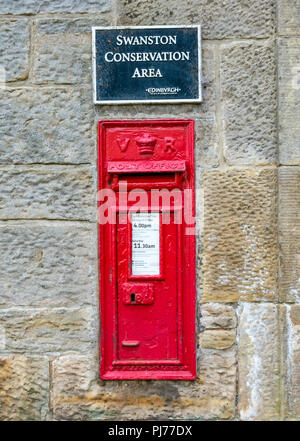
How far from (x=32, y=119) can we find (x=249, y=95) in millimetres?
1240

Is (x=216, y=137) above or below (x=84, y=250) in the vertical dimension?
above

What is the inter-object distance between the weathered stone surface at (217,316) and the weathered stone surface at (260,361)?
0.18ft

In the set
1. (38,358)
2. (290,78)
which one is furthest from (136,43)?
(38,358)

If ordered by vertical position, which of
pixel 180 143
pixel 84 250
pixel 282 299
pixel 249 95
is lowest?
pixel 282 299

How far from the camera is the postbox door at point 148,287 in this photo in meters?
2.44

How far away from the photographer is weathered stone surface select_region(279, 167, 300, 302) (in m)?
2.47

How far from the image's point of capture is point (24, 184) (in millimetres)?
2537

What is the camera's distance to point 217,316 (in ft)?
8.16

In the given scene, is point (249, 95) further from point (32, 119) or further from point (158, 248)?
point (32, 119)

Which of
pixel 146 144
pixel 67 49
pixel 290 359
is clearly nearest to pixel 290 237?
pixel 290 359

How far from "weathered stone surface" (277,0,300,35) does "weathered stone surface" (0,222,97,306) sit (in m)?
1.55

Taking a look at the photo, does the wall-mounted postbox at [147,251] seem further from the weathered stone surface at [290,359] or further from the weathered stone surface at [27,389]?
the weathered stone surface at [290,359]

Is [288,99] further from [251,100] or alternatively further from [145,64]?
[145,64]

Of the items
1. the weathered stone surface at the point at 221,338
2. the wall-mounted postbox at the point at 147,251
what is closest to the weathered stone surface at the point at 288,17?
the wall-mounted postbox at the point at 147,251
